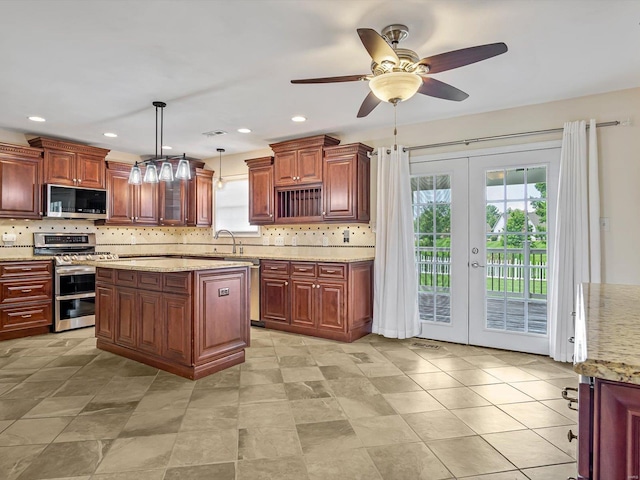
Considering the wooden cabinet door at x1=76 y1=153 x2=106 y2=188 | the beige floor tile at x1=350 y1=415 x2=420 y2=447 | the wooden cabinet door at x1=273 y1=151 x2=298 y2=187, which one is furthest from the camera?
the wooden cabinet door at x1=76 y1=153 x2=106 y2=188

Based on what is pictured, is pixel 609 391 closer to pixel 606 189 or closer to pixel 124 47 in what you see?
pixel 124 47

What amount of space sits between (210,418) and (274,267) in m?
2.56

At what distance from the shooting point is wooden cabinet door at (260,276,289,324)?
4.93m

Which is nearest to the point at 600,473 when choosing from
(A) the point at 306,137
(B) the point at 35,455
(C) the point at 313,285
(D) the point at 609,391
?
(D) the point at 609,391

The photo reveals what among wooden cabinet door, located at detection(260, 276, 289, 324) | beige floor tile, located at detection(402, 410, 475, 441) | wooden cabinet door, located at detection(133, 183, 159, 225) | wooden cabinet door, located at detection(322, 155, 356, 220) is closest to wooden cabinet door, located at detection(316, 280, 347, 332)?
wooden cabinet door, located at detection(260, 276, 289, 324)

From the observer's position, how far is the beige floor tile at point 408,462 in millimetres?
1997

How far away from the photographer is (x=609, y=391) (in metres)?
0.83

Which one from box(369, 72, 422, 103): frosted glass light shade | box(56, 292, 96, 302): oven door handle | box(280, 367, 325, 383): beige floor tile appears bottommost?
box(280, 367, 325, 383): beige floor tile

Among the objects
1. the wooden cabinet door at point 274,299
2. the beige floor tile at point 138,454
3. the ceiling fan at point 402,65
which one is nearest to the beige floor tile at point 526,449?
the beige floor tile at point 138,454

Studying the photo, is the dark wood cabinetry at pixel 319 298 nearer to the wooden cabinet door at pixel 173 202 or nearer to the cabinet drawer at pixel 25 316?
the wooden cabinet door at pixel 173 202

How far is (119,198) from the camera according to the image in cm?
589

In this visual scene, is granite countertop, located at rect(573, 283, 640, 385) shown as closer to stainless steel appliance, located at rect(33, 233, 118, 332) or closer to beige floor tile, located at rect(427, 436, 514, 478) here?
beige floor tile, located at rect(427, 436, 514, 478)

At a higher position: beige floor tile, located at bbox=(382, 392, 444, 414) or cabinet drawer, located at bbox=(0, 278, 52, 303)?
cabinet drawer, located at bbox=(0, 278, 52, 303)

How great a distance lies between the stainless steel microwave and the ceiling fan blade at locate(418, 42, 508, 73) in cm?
487
